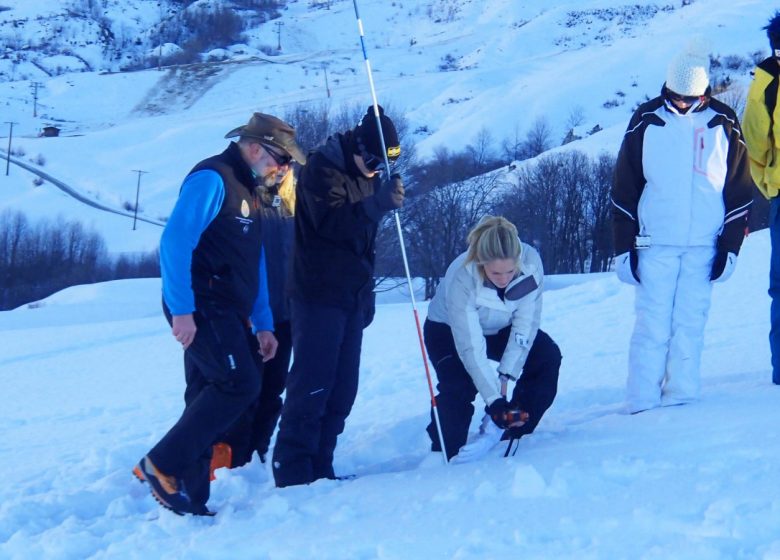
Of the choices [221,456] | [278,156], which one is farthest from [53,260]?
[278,156]

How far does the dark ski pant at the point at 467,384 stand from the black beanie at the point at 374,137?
3.73ft

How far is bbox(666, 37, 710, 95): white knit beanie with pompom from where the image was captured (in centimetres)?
443

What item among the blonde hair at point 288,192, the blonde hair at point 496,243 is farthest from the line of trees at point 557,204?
the blonde hair at point 288,192

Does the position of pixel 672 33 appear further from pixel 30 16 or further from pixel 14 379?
pixel 30 16

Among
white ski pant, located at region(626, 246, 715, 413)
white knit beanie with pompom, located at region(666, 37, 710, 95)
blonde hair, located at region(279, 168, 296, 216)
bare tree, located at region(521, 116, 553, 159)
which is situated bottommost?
bare tree, located at region(521, 116, 553, 159)

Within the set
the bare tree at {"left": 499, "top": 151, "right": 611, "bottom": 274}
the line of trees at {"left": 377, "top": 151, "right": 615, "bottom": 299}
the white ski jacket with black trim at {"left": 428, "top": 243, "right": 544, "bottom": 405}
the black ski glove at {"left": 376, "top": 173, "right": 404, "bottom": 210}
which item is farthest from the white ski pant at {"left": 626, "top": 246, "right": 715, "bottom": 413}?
the bare tree at {"left": 499, "top": 151, "right": 611, "bottom": 274}

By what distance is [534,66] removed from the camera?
60.7m

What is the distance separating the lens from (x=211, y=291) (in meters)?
3.83

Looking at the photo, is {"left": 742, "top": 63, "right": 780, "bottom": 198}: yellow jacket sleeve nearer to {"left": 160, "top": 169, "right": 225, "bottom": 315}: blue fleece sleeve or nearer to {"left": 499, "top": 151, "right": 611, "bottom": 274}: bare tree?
{"left": 160, "top": 169, "right": 225, "bottom": 315}: blue fleece sleeve

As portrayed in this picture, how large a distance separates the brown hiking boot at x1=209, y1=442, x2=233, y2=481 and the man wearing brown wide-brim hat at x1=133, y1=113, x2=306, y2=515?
0.54m

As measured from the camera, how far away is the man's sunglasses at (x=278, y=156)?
3924mm

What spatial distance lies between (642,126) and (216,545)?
9.52 ft

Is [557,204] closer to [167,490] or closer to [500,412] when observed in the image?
[500,412]

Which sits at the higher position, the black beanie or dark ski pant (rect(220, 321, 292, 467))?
the black beanie
